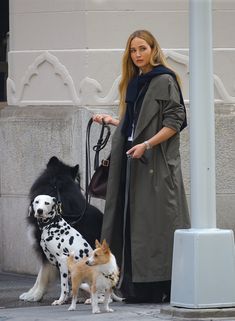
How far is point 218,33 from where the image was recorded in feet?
29.8

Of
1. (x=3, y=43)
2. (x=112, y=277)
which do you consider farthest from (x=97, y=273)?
(x=3, y=43)

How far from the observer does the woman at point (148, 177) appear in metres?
7.12

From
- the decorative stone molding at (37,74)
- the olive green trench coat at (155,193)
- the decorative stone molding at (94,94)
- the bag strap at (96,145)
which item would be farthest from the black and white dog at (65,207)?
the decorative stone molding at (37,74)

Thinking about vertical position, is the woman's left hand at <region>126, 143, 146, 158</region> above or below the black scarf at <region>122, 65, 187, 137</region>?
below

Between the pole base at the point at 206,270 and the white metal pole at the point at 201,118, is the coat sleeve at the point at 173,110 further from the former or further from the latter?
the pole base at the point at 206,270

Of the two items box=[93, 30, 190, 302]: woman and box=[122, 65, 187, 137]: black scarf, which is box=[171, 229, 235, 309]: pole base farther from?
box=[122, 65, 187, 137]: black scarf

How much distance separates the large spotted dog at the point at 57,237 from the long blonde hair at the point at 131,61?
0.86m

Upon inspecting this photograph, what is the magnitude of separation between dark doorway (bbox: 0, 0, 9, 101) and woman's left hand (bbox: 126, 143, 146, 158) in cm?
442

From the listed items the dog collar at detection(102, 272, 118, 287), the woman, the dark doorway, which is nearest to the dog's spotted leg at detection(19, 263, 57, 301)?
the woman

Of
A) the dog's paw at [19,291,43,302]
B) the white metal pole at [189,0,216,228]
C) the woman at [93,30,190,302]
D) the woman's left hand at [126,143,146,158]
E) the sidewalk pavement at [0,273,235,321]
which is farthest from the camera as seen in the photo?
the dog's paw at [19,291,43,302]

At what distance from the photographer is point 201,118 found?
6434mm

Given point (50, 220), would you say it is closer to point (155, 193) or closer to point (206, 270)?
point (155, 193)

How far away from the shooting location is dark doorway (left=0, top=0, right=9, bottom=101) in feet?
36.4

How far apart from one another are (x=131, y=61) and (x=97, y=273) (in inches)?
64.3
